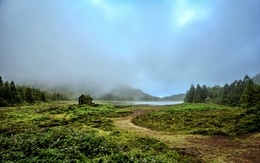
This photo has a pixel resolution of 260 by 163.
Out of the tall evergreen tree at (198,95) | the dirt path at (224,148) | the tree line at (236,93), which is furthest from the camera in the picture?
the tall evergreen tree at (198,95)

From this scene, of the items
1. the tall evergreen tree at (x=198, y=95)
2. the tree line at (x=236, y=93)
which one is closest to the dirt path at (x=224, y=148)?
the tree line at (x=236, y=93)

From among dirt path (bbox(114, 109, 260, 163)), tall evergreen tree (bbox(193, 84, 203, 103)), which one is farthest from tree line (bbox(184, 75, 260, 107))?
dirt path (bbox(114, 109, 260, 163))

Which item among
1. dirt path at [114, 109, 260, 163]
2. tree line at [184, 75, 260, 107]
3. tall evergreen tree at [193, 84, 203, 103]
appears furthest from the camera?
tall evergreen tree at [193, 84, 203, 103]

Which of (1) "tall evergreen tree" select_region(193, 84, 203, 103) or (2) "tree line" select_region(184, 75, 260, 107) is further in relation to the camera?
(1) "tall evergreen tree" select_region(193, 84, 203, 103)

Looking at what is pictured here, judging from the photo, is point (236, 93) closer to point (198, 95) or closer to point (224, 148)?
point (198, 95)

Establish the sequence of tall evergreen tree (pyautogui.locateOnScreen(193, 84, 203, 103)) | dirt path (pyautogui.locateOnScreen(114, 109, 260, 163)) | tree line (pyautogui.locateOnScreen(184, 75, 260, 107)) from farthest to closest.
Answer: tall evergreen tree (pyautogui.locateOnScreen(193, 84, 203, 103)), tree line (pyautogui.locateOnScreen(184, 75, 260, 107)), dirt path (pyautogui.locateOnScreen(114, 109, 260, 163))

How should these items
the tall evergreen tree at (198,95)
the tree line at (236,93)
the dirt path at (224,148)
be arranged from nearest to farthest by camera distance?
the dirt path at (224,148)
the tree line at (236,93)
the tall evergreen tree at (198,95)

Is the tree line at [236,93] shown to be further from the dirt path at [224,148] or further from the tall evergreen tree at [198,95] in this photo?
the dirt path at [224,148]

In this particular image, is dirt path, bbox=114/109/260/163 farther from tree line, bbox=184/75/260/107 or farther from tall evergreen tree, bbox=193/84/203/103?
tall evergreen tree, bbox=193/84/203/103

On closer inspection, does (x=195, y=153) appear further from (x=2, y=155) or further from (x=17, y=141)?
(x=17, y=141)

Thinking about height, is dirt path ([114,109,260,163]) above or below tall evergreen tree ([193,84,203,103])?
below

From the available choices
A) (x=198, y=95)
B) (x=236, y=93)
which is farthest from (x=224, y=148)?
(x=198, y=95)

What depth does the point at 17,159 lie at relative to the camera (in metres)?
9.36

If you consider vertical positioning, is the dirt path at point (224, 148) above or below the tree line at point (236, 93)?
below
